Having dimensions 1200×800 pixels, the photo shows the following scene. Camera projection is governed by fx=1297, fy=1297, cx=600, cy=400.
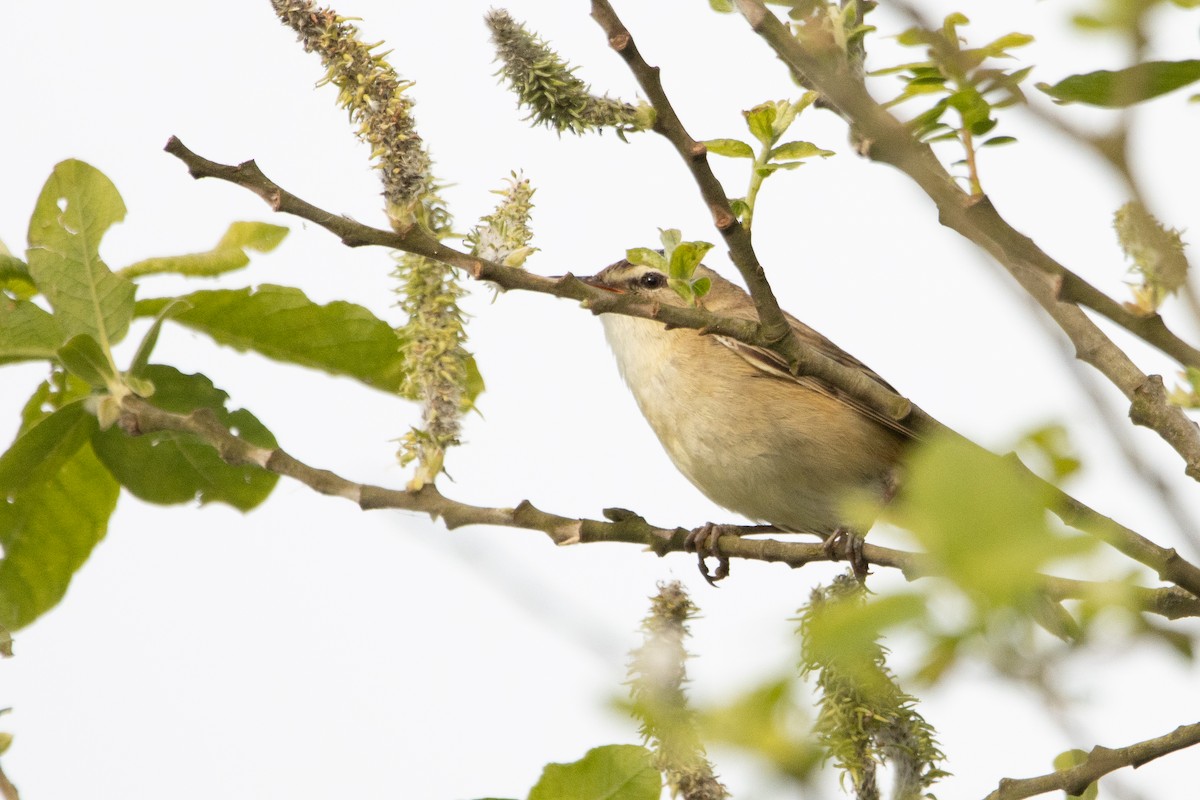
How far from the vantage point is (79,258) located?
2.41m

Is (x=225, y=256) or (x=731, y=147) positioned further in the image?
(x=225, y=256)

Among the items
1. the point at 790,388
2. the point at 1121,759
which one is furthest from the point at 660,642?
the point at 790,388

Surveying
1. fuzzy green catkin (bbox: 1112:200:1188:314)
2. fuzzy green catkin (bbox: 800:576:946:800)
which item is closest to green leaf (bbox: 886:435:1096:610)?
fuzzy green catkin (bbox: 1112:200:1188:314)

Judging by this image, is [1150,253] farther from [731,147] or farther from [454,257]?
[454,257]

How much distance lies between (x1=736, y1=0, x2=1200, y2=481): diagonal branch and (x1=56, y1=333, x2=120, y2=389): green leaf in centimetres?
132

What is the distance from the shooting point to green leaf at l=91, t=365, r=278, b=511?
2.75m

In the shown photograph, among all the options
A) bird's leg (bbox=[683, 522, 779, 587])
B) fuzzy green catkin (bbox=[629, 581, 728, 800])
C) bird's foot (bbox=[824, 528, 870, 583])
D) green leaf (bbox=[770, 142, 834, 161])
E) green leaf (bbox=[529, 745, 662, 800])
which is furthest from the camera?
A: bird's leg (bbox=[683, 522, 779, 587])

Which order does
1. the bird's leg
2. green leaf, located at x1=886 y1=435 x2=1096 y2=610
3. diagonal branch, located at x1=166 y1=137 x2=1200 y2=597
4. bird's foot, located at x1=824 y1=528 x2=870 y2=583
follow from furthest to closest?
1. the bird's leg
2. bird's foot, located at x1=824 y1=528 x2=870 y2=583
3. diagonal branch, located at x1=166 y1=137 x2=1200 y2=597
4. green leaf, located at x1=886 y1=435 x2=1096 y2=610

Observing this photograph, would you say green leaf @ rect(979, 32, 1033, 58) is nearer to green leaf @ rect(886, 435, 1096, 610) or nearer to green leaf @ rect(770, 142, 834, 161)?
green leaf @ rect(770, 142, 834, 161)

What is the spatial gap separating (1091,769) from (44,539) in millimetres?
2073

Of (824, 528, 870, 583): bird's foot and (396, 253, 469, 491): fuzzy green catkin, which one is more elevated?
(824, 528, 870, 583): bird's foot

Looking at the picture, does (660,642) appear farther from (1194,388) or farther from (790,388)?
(790,388)

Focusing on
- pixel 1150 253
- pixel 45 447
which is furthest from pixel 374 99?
pixel 1150 253

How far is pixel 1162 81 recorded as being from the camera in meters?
1.54
